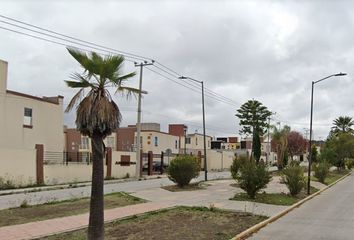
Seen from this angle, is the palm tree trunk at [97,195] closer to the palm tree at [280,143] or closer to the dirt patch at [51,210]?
the dirt patch at [51,210]

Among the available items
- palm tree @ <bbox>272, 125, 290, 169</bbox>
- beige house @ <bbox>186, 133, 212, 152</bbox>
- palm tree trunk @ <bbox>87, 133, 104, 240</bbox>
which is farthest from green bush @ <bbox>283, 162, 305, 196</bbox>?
beige house @ <bbox>186, 133, 212, 152</bbox>

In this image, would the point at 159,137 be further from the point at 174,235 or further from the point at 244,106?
the point at 174,235

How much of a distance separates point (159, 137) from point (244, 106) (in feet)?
46.3

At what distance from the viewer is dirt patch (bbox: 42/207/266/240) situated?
11.8m

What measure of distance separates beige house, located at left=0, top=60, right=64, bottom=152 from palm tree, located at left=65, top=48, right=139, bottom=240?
1163 inches

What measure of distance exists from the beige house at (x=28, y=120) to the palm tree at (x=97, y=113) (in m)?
29.5

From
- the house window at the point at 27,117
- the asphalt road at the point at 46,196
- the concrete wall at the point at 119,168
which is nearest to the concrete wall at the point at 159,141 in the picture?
the concrete wall at the point at 119,168

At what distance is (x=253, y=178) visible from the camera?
2134 cm

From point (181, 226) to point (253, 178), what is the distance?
8.49 meters

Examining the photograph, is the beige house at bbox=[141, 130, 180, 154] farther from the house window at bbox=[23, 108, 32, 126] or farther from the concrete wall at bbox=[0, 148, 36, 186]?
the concrete wall at bbox=[0, 148, 36, 186]

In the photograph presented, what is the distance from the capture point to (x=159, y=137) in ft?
246

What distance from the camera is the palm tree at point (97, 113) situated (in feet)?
32.6

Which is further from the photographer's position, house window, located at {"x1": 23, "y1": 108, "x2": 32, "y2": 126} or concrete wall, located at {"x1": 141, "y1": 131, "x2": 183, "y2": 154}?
concrete wall, located at {"x1": 141, "y1": 131, "x2": 183, "y2": 154}

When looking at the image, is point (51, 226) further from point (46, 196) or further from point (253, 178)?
point (253, 178)
